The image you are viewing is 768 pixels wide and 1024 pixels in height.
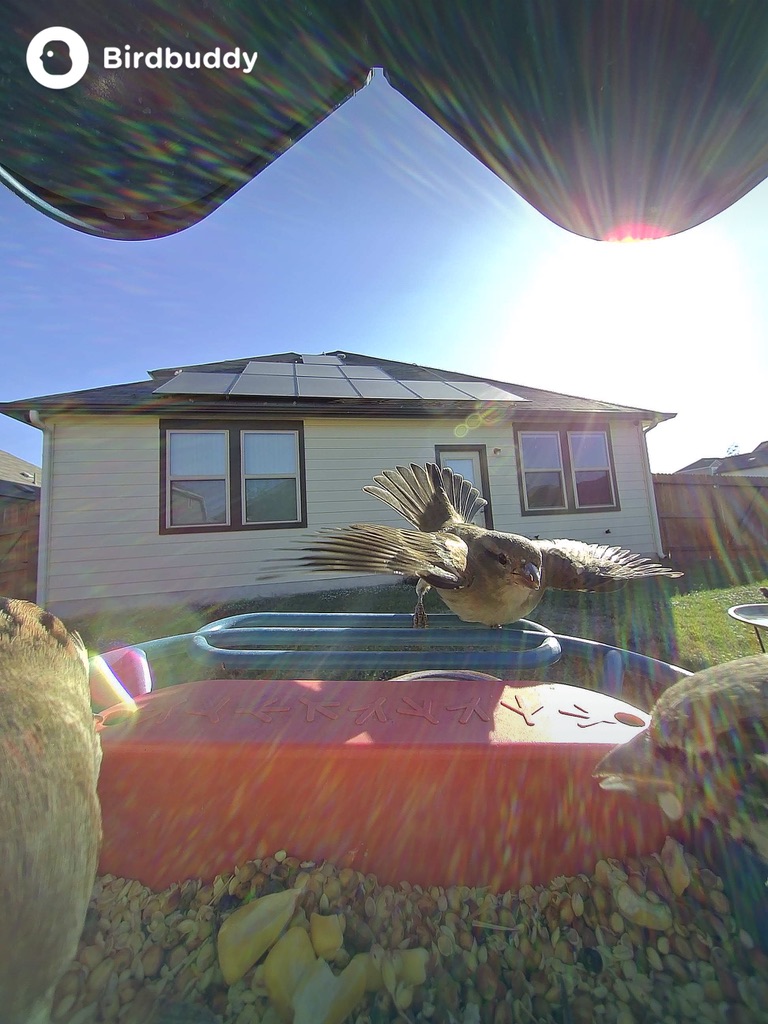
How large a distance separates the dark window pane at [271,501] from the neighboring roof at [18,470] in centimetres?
943

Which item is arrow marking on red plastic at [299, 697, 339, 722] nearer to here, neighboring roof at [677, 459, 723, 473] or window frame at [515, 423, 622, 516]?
window frame at [515, 423, 622, 516]

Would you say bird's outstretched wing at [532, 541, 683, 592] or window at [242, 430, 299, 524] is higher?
window at [242, 430, 299, 524]

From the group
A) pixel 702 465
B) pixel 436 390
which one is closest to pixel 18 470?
→ pixel 436 390

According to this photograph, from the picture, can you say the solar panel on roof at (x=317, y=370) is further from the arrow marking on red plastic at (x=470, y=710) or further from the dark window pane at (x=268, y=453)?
the arrow marking on red plastic at (x=470, y=710)

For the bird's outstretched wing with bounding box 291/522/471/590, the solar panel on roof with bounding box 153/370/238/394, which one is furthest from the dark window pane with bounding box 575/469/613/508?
the bird's outstretched wing with bounding box 291/522/471/590

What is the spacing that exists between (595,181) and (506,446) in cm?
867

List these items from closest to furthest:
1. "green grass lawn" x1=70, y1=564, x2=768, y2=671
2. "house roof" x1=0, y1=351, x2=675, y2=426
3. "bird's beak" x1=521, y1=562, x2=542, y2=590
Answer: "bird's beak" x1=521, y1=562, x2=542, y2=590 → "green grass lawn" x1=70, y1=564, x2=768, y2=671 → "house roof" x1=0, y1=351, x2=675, y2=426

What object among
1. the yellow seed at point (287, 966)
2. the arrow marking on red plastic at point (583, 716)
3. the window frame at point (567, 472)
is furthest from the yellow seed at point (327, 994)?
the window frame at point (567, 472)

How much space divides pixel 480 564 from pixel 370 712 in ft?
5.23

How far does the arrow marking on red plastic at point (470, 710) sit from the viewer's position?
112 centimetres

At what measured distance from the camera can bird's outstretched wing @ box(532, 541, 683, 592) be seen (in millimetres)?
2514

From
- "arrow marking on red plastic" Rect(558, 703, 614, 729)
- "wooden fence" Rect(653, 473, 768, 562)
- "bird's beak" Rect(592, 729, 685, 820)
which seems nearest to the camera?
"bird's beak" Rect(592, 729, 685, 820)

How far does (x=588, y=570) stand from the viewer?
2627 millimetres

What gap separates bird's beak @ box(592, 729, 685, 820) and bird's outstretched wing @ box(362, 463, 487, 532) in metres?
2.81
